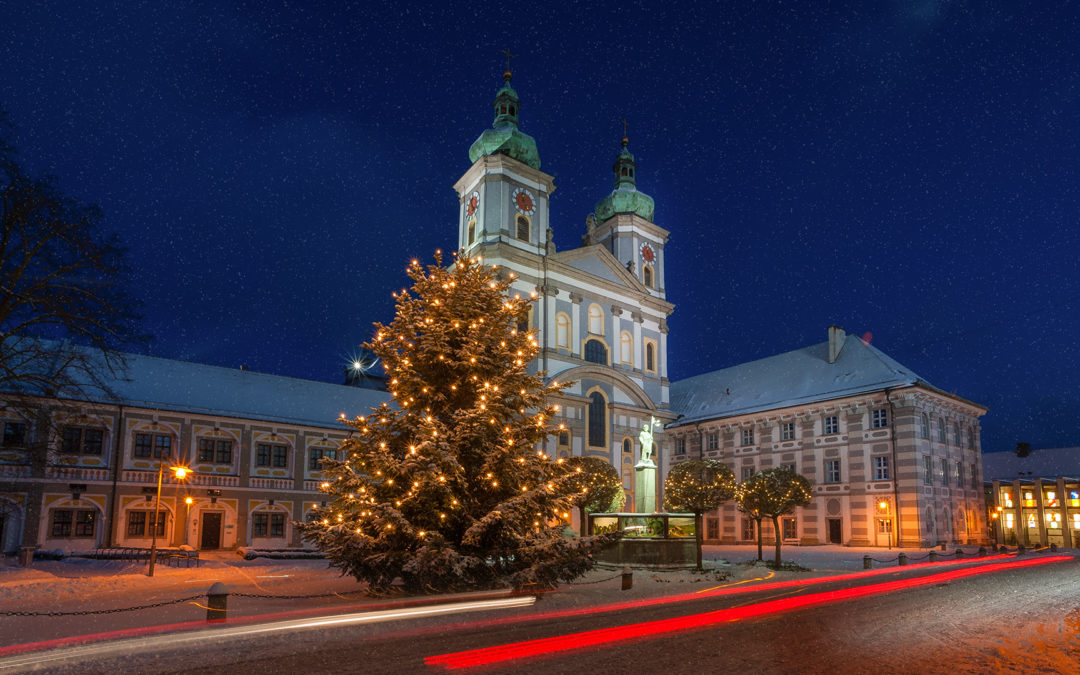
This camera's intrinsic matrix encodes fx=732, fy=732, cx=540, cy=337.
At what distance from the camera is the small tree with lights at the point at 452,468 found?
16.9 meters

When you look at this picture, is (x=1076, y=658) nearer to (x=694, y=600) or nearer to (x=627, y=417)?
(x=694, y=600)

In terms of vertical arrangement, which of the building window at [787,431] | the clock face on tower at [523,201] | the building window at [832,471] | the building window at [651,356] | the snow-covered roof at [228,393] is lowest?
the building window at [832,471]

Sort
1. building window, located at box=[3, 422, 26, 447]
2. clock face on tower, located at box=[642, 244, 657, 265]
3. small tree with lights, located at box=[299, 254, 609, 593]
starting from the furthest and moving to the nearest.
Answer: clock face on tower, located at box=[642, 244, 657, 265] → building window, located at box=[3, 422, 26, 447] → small tree with lights, located at box=[299, 254, 609, 593]

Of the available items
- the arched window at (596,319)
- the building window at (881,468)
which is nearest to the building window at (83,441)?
the arched window at (596,319)

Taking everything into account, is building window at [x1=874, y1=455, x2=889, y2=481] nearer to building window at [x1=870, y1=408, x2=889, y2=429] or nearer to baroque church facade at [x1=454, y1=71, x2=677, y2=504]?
building window at [x1=870, y1=408, x2=889, y2=429]

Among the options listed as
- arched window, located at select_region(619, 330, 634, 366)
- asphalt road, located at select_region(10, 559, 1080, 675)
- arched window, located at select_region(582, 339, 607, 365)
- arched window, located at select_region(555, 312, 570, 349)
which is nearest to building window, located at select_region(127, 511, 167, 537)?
arched window, located at select_region(555, 312, 570, 349)

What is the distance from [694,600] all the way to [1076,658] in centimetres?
827

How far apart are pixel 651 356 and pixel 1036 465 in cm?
4459

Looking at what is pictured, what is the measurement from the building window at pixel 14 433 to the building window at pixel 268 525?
11118mm

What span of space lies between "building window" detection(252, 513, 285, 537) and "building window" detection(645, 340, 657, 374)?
90.3 ft

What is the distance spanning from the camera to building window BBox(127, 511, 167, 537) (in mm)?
34812

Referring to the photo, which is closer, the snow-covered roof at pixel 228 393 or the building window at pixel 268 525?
the snow-covered roof at pixel 228 393

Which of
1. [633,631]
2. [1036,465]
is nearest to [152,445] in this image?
[633,631]

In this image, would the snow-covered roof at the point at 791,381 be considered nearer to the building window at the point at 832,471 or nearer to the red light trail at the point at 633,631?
the building window at the point at 832,471
